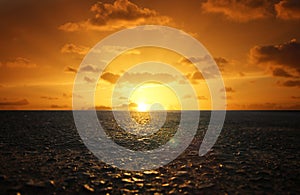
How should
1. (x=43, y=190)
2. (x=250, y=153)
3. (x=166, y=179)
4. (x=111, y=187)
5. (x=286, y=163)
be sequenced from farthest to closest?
(x=250, y=153)
(x=286, y=163)
(x=166, y=179)
(x=111, y=187)
(x=43, y=190)

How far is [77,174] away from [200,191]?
9.73m

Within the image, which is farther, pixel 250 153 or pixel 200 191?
pixel 250 153

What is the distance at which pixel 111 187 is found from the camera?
17.6 meters

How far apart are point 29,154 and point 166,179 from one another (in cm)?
1726

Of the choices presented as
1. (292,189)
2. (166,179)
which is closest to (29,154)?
(166,179)

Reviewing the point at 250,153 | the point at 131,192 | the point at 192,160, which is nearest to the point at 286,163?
the point at 250,153

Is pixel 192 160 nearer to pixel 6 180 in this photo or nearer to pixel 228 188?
pixel 228 188

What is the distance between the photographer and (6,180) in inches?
713

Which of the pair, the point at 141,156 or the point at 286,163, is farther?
the point at 141,156

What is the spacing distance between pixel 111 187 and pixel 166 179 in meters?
4.48

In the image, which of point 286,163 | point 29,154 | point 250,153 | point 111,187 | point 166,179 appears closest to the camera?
point 111,187

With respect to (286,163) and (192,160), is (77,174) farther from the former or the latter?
(286,163)

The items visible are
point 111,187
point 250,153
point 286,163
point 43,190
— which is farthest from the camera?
point 250,153

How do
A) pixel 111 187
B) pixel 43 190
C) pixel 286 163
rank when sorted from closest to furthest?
pixel 43 190
pixel 111 187
pixel 286 163
